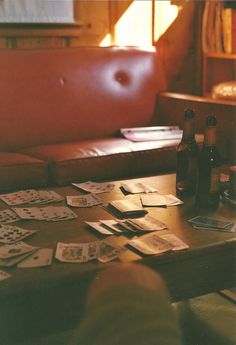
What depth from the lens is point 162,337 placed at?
0.37 m

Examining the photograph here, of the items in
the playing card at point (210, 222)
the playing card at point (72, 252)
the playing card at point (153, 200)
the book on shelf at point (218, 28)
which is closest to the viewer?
the playing card at point (72, 252)

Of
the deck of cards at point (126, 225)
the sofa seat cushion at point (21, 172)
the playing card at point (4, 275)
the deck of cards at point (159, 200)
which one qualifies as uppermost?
the playing card at point (4, 275)

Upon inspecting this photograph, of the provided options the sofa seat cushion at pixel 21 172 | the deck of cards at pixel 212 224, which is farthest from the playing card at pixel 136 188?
the sofa seat cushion at pixel 21 172

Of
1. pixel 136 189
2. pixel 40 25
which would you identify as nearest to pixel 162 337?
pixel 136 189

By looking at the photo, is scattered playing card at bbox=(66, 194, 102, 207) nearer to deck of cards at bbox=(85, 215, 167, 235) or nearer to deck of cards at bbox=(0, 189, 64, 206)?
deck of cards at bbox=(0, 189, 64, 206)

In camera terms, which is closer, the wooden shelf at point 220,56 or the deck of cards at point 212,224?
the deck of cards at point 212,224

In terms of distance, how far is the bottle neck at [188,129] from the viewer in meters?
1.96

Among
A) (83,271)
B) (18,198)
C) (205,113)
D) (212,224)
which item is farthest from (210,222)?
(205,113)

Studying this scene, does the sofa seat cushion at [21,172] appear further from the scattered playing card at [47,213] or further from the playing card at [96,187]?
the scattered playing card at [47,213]

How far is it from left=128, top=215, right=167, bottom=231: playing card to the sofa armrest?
4.62ft

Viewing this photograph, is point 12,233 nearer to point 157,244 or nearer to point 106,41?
point 157,244

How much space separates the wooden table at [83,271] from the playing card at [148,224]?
3cm

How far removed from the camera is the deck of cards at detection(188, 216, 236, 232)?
1.59 metres

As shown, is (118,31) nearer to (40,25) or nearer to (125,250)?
(40,25)
